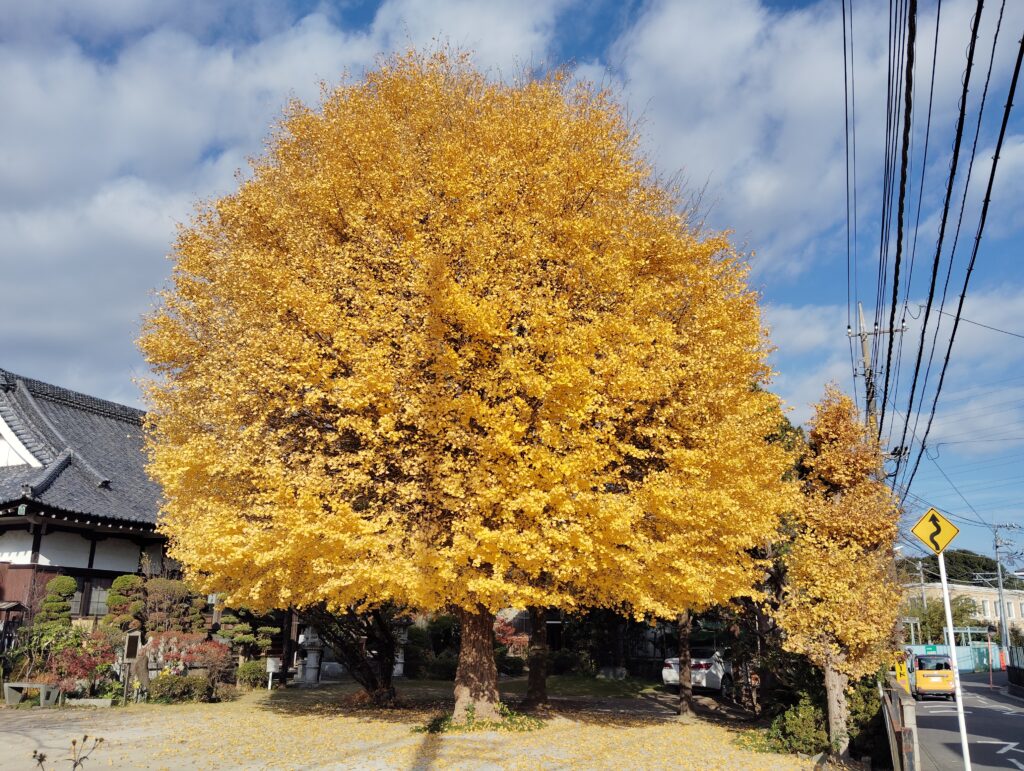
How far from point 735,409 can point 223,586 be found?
33.3 ft

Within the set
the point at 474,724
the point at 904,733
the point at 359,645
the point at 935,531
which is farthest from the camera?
the point at 359,645

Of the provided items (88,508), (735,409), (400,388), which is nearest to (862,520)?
(735,409)

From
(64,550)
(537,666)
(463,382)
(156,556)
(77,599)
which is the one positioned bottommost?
(537,666)

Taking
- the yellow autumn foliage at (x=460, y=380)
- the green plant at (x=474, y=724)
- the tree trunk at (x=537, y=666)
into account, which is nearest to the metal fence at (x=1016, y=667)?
the tree trunk at (x=537, y=666)

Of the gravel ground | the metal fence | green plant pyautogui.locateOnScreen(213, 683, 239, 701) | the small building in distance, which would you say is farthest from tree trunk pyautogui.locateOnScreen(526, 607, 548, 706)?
the metal fence

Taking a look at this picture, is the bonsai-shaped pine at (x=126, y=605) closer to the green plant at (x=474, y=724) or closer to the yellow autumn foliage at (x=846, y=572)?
the green plant at (x=474, y=724)

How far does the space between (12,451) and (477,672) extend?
16.1 meters

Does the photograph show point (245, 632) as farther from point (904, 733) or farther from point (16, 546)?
point (904, 733)

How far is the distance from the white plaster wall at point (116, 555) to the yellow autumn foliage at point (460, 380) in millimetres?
7439

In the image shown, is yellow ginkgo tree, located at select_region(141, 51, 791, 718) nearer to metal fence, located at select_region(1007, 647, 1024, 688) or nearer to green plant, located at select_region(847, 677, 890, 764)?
green plant, located at select_region(847, 677, 890, 764)

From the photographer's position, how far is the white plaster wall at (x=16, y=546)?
17.8 metres

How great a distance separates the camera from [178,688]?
17.2m

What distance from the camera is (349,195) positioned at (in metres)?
13.6

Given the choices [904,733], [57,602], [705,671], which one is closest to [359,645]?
[57,602]
